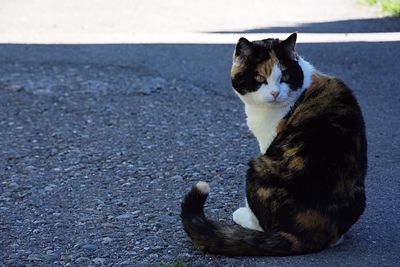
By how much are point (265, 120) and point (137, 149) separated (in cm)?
220

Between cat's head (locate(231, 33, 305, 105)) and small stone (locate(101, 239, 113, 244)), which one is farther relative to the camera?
small stone (locate(101, 239, 113, 244))

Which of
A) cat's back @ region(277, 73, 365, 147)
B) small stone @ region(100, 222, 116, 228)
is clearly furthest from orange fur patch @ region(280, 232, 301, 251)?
small stone @ region(100, 222, 116, 228)

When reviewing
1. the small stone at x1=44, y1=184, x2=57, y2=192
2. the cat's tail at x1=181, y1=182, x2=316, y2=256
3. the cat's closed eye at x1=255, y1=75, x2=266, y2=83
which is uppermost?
the cat's closed eye at x1=255, y1=75, x2=266, y2=83

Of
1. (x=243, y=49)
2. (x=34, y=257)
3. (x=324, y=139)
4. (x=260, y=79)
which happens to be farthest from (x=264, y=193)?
(x=34, y=257)

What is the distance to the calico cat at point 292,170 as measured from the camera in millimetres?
4164

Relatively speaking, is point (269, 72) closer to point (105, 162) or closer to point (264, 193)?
point (264, 193)

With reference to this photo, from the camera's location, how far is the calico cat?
416 centimetres

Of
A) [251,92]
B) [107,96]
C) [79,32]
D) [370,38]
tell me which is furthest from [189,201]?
[79,32]

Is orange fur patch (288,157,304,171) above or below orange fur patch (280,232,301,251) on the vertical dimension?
above

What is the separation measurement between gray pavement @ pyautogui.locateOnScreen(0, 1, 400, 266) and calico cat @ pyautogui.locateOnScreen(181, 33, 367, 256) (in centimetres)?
14

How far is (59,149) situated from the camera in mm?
6648

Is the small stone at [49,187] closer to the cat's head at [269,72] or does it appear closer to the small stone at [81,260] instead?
the small stone at [81,260]

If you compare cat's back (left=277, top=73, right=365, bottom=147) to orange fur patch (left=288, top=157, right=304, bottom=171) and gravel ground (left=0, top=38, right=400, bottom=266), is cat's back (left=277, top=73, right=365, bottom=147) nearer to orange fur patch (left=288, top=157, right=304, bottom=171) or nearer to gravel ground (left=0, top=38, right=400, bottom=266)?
orange fur patch (left=288, top=157, right=304, bottom=171)

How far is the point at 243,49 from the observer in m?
4.59
